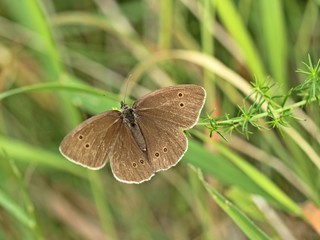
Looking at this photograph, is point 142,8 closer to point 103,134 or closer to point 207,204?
point 207,204

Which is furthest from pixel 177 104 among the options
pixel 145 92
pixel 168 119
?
pixel 145 92

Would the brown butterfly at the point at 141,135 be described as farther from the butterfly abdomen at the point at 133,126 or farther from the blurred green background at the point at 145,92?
the blurred green background at the point at 145,92

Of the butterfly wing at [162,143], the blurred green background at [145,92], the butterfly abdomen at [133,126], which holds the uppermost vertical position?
the blurred green background at [145,92]

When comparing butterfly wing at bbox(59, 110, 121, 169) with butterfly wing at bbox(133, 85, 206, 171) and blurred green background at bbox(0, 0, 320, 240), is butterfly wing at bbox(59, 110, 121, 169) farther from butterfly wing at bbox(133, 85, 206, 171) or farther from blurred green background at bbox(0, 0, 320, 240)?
blurred green background at bbox(0, 0, 320, 240)

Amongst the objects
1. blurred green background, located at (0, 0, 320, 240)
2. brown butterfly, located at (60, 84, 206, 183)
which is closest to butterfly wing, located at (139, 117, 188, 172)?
brown butterfly, located at (60, 84, 206, 183)

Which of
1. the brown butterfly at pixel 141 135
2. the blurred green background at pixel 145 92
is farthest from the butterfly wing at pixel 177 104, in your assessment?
the blurred green background at pixel 145 92

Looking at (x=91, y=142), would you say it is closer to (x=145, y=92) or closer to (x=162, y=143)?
(x=162, y=143)
